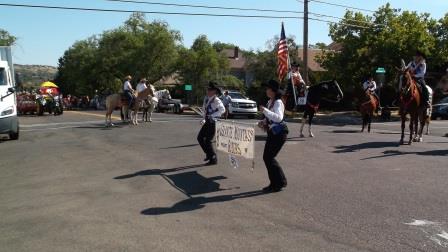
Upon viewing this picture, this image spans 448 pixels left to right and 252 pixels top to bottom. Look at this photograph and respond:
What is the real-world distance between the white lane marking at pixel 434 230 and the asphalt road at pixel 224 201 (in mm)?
23

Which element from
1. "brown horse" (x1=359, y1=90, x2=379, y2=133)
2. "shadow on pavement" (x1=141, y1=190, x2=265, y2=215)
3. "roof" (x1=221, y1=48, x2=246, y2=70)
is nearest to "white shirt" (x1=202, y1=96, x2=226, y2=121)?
"shadow on pavement" (x1=141, y1=190, x2=265, y2=215)

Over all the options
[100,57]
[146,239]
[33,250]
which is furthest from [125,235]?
[100,57]

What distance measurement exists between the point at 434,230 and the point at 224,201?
10.3ft

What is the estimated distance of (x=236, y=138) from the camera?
406 inches

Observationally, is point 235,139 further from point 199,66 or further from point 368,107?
point 199,66

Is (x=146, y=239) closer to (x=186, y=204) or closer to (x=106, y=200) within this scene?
(x=186, y=204)

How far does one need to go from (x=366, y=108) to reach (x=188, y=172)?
1071cm

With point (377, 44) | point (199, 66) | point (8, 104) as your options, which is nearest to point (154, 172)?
point (8, 104)

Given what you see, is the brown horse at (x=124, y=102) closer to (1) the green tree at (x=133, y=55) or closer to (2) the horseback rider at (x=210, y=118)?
(2) the horseback rider at (x=210, y=118)

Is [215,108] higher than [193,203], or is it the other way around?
[215,108]

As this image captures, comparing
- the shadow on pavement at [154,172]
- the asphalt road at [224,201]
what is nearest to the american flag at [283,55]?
the asphalt road at [224,201]

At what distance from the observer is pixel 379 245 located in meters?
6.18

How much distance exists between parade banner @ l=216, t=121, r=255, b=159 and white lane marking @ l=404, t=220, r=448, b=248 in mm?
3466

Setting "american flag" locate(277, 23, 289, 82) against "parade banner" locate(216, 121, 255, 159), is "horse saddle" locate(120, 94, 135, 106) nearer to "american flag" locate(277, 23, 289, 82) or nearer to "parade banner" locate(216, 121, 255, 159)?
"american flag" locate(277, 23, 289, 82)
